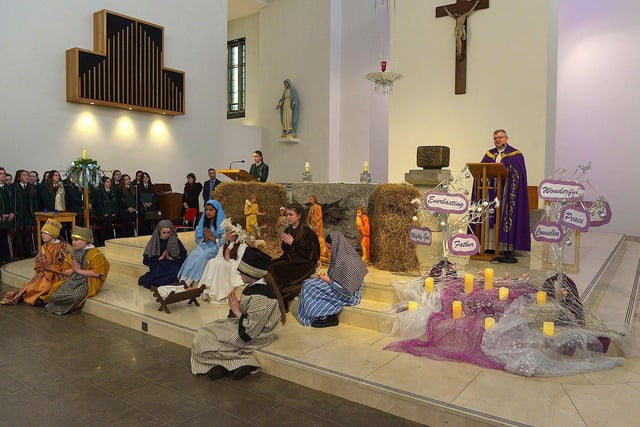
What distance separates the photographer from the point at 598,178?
33.1 ft

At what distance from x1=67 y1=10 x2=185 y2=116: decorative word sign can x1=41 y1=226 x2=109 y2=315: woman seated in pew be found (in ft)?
17.9

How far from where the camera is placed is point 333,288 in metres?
4.48

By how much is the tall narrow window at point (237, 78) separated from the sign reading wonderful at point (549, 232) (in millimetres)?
12705

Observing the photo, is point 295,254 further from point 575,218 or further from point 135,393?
point 575,218

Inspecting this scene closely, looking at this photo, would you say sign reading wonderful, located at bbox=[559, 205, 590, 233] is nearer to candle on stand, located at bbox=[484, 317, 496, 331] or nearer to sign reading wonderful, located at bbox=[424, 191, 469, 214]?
sign reading wonderful, located at bbox=[424, 191, 469, 214]

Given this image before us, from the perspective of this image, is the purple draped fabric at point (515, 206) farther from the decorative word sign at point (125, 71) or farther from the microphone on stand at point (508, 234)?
the decorative word sign at point (125, 71)

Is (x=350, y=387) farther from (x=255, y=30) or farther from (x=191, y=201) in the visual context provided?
(x=255, y=30)

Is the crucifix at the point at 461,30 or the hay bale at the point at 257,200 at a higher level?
the crucifix at the point at 461,30

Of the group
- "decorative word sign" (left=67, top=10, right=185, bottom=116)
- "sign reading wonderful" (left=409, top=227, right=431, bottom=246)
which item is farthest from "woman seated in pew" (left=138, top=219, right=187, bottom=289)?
"decorative word sign" (left=67, top=10, right=185, bottom=116)

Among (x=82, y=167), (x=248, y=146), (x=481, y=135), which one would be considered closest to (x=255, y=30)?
(x=248, y=146)

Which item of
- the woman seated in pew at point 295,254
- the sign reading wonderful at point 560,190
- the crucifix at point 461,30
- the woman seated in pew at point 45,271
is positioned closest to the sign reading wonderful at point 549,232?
the sign reading wonderful at point 560,190

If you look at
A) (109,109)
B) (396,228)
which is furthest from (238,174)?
(109,109)

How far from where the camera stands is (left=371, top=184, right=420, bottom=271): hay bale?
5512 millimetres

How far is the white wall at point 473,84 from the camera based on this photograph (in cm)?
765
